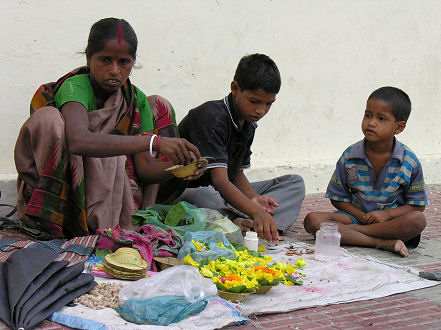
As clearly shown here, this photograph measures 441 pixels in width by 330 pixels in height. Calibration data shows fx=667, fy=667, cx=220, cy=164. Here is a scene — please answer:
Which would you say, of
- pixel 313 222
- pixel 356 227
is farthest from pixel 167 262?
pixel 356 227

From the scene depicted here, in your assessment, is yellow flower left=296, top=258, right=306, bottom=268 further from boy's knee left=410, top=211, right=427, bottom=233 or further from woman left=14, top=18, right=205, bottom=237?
boy's knee left=410, top=211, right=427, bottom=233

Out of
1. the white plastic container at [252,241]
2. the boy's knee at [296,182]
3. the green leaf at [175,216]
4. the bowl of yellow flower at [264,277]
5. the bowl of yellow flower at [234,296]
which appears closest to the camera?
the bowl of yellow flower at [234,296]

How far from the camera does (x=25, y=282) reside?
2865mm

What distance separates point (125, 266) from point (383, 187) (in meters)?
2.04

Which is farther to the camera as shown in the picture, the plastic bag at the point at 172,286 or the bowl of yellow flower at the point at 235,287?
the bowl of yellow flower at the point at 235,287

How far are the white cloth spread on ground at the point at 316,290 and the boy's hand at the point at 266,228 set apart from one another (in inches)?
6.9

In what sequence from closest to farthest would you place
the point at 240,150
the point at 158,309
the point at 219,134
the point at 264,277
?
the point at 158,309 → the point at 264,277 → the point at 219,134 → the point at 240,150

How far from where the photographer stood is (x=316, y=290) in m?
3.50

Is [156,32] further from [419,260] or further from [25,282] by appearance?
[25,282]

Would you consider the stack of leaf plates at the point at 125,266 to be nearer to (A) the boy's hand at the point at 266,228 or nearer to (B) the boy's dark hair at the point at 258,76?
(A) the boy's hand at the point at 266,228

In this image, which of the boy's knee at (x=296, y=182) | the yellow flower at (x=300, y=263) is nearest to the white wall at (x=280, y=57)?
the boy's knee at (x=296, y=182)

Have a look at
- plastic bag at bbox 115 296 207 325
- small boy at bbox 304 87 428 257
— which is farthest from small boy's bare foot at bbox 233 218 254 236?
plastic bag at bbox 115 296 207 325

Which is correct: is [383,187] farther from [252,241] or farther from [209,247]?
[209,247]

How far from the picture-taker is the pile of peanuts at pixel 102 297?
2.97m
